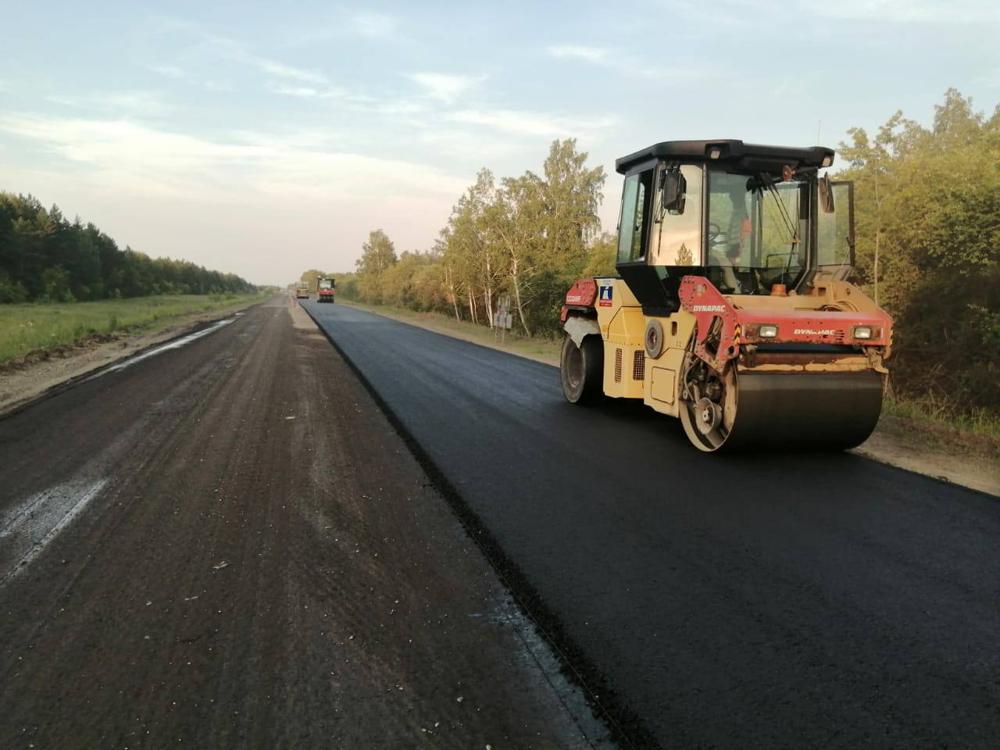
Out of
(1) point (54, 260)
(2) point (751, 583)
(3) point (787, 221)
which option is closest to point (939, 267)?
(3) point (787, 221)

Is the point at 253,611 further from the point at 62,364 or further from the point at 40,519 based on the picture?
the point at 62,364

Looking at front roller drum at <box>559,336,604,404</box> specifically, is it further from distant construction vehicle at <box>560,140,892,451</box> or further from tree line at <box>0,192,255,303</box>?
tree line at <box>0,192,255,303</box>

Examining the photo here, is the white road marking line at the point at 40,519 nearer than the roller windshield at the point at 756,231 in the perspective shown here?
Yes

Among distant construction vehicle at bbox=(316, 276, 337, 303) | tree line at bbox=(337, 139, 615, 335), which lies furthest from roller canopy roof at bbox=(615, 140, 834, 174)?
distant construction vehicle at bbox=(316, 276, 337, 303)

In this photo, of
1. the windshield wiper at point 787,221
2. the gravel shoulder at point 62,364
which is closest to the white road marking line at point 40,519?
the gravel shoulder at point 62,364

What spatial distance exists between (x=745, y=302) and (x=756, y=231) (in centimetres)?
112

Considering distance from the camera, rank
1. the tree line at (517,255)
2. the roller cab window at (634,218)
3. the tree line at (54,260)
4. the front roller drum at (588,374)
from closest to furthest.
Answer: the roller cab window at (634,218), the front roller drum at (588,374), the tree line at (517,255), the tree line at (54,260)

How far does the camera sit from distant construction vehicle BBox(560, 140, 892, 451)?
5730mm

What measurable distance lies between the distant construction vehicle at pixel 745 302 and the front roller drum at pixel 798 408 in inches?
0.5

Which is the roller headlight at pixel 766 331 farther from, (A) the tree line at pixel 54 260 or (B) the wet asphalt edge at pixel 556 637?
(A) the tree line at pixel 54 260

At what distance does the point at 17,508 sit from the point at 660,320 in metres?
6.14

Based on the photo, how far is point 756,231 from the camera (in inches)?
271

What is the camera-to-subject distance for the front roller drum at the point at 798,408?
18.6 feet

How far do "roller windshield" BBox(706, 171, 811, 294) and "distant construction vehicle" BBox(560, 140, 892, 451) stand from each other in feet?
0.04
